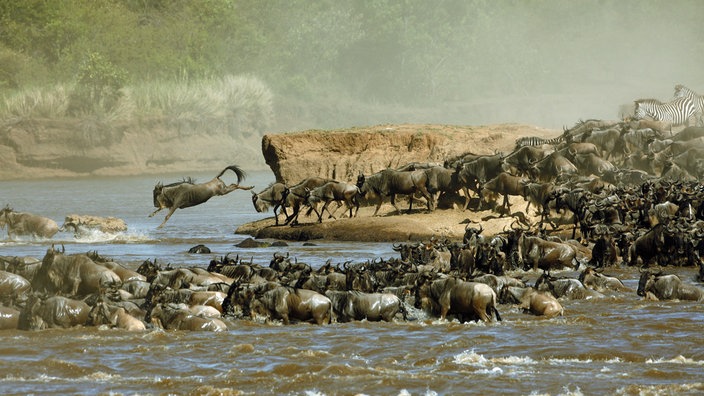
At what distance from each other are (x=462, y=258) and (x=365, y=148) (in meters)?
13.2

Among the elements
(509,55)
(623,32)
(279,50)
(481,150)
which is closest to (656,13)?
(623,32)

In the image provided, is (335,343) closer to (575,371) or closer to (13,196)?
(575,371)

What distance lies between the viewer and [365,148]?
3195 centimetres

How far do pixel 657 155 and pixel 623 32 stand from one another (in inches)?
3142

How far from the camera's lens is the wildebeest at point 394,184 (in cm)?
2706

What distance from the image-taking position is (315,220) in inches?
1107

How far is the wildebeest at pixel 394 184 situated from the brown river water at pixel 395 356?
33.1ft

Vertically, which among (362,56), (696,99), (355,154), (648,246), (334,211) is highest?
(362,56)

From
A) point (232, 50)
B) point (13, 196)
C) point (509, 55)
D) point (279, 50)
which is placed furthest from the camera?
point (509, 55)

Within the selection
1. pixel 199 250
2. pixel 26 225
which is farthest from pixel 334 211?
pixel 26 225

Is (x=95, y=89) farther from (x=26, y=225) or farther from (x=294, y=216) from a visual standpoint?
(x=294, y=216)

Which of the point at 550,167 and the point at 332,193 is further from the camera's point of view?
the point at 332,193

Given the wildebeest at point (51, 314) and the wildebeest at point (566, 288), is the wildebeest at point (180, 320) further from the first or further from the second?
the wildebeest at point (566, 288)

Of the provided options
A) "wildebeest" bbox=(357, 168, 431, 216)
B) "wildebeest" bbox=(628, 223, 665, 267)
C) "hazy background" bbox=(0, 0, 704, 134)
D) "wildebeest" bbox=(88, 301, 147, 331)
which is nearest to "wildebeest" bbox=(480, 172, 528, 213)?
"wildebeest" bbox=(357, 168, 431, 216)
